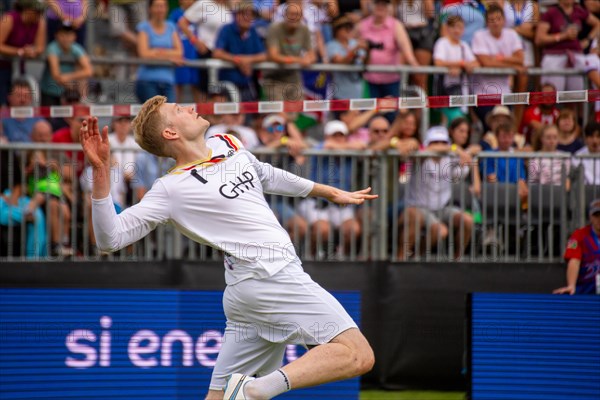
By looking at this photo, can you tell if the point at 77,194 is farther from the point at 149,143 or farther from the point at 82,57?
the point at 149,143

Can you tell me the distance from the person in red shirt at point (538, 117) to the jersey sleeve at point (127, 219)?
653 centimetres

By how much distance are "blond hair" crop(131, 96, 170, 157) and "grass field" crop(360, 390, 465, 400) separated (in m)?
4.45

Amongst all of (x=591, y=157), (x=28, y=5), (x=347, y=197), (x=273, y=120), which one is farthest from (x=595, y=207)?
(x=28, y=5)

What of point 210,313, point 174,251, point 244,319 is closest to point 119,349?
point 210,313

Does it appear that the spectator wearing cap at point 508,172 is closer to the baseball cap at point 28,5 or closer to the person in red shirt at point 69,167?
the person in red shirt at point 69,167

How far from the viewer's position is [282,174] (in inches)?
255

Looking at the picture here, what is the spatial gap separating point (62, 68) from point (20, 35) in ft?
2.16

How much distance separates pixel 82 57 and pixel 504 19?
17.2 feet

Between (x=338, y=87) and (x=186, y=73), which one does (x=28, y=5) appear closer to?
(x=186, y=73)

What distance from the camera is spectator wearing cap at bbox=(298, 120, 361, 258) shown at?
32.1 feet

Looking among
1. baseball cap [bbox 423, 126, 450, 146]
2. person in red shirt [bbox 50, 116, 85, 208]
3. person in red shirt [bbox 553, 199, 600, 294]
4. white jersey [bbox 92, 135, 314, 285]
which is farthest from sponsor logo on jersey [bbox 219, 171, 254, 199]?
baseball cap [bbox 423, 126, 450, 146]

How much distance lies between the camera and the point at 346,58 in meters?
Result: 11.8

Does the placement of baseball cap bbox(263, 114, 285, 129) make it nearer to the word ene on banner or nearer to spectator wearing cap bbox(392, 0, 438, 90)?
spectator wearing cap bbox(392, 0, 438, 90)

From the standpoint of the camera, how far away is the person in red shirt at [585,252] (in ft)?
30.7
